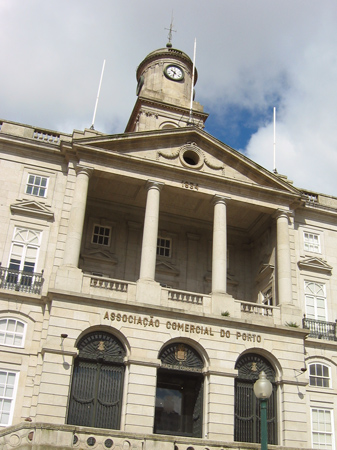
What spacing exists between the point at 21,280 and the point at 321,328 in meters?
A: 16.3

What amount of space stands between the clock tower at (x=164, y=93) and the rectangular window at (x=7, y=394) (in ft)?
70.0

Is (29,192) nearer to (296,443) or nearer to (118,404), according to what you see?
(118,404)

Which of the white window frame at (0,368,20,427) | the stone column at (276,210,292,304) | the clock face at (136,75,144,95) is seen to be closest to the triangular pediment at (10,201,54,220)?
the white window frame at (0,368,20,427)

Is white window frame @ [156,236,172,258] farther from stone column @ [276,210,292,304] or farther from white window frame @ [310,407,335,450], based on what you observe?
white window frame @ [310,407,335,450]

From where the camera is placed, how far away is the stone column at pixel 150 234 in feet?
88.1

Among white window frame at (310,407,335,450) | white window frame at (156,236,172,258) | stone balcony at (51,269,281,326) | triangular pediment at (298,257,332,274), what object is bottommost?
white window frame at (310,407,335,450)

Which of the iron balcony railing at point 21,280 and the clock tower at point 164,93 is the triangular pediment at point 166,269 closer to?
the iron balcony railing at point 21,280

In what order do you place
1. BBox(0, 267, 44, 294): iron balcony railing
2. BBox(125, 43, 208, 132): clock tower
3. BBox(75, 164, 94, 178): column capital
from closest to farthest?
1. BBox(0, 267, 44, 294): iron balcony railing
2. BBox(75, 164, 94, 178): column capital
3. BBox(125, 43, 208, 132): clock tower

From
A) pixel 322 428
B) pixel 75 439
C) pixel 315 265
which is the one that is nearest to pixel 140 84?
pixel 315 265

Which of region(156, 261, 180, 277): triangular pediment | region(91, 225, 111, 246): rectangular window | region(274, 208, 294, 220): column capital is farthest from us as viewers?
region(91, 225, 111, 246): rectangular window

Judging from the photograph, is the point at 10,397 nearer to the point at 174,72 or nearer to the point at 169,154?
the point at 169,154

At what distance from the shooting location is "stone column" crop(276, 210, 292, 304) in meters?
28.8

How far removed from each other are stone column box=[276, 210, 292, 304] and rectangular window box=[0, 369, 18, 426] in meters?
13.8

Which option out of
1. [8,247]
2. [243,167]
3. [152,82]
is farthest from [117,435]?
[152,82]
